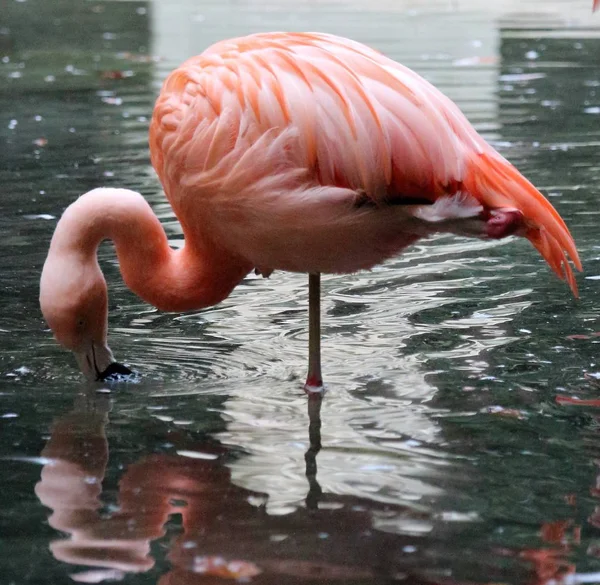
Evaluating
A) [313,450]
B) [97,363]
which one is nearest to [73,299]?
[97,363]

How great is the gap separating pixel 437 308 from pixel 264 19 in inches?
433

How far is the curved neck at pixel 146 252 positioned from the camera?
4.09 meters

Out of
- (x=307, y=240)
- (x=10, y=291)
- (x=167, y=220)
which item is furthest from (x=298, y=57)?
(x=167, y=220)

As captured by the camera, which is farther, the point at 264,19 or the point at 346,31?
the point at 264,19

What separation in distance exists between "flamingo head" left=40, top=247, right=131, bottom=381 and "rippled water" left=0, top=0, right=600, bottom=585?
0.22 m

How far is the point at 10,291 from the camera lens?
5.44 meters

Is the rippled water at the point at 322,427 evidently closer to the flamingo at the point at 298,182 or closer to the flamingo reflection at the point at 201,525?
the flamingo reflection at the point at 201,525

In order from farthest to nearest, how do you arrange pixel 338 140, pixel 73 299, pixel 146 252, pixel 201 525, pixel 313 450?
pixel 146 252
pixel 73 299
pixel 338 140
pixel 313 450
pixel 201 525

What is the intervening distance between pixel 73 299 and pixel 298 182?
86cm

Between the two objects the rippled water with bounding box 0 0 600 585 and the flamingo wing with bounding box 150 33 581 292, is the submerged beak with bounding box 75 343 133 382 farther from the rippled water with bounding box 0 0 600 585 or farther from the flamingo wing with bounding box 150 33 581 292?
the flamingo wing with bounding box 150 33 581 292

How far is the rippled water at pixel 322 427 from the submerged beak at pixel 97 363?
0.06 meters

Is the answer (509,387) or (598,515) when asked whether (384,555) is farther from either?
(509,387)

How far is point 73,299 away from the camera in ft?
13.3

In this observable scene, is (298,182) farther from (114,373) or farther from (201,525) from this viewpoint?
(201,525)
